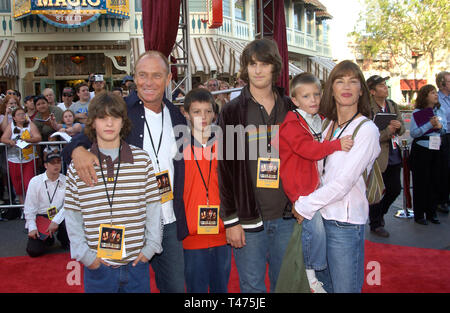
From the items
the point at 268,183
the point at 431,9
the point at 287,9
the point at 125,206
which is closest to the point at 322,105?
the point at 268,183

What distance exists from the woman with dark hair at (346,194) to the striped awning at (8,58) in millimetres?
15681

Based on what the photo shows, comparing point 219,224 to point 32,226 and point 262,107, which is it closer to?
point 262,107

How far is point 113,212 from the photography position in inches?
89.4

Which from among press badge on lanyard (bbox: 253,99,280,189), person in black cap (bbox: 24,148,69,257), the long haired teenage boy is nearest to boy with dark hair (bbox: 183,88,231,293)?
press badge on lanyard (bbox: 253,99,280,189)

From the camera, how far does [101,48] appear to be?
17094 mm

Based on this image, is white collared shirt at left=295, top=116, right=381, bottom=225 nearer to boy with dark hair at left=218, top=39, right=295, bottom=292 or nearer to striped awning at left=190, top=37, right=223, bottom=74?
boy with dark hair at left=218, top=39, right=295, bottom=292

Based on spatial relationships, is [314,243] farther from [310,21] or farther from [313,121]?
[310,21]

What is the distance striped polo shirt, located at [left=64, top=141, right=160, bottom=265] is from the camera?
2268 millimetres

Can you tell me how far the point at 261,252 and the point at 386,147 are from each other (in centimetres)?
322

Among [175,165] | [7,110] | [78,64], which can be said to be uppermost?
[78,64]

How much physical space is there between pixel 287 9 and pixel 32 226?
72.5 feet

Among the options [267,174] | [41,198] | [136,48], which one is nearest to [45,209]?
[41,198]

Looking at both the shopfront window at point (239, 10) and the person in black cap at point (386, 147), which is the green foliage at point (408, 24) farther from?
the person in black cap at point (386, 147)

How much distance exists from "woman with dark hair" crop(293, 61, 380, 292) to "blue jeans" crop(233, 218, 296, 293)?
5.9 inches
